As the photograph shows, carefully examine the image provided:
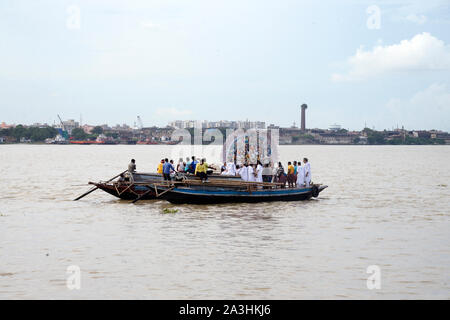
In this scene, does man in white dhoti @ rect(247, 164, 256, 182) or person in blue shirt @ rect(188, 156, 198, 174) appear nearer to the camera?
man in white dhoti @ rect(247, 164, 256, 182)

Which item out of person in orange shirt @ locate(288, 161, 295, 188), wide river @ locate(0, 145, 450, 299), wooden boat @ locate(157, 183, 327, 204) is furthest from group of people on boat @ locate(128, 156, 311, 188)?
wide river @ locate(0, 145, 450, 299)

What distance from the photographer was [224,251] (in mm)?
16453

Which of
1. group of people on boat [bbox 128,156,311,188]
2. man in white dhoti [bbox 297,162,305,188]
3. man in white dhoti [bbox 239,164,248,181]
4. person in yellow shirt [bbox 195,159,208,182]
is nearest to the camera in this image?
person in yellow shirt [bbox 195,159,208,182]

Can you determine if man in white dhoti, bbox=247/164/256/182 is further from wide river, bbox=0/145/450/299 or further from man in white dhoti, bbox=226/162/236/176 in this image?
man in white dhoti, bbox=226/162/236/176

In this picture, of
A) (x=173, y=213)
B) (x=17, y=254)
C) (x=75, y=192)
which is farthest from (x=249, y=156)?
(x=17, y=254)

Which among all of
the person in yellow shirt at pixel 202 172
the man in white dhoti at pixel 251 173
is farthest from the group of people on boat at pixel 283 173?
the person in yellow shirt at pixel 202 172

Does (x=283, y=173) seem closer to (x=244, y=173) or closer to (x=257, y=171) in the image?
(x=257, y=171)

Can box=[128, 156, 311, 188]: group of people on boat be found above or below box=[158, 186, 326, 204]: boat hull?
above

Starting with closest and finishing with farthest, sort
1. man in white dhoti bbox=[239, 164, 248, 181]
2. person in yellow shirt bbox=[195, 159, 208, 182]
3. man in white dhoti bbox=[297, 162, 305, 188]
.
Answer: person in yellow shirt bbox=[195, 159, 208, 182] < man in white dhoti bbox=[239, 164, 248, 181] < man in white dhoti bbox=[297, 162, 305, 188]

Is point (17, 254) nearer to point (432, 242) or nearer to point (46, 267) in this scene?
point (46, 267)

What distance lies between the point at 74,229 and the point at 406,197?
2220cm

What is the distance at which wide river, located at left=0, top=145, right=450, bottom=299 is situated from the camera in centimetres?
1273

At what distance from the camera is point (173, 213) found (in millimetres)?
25078
